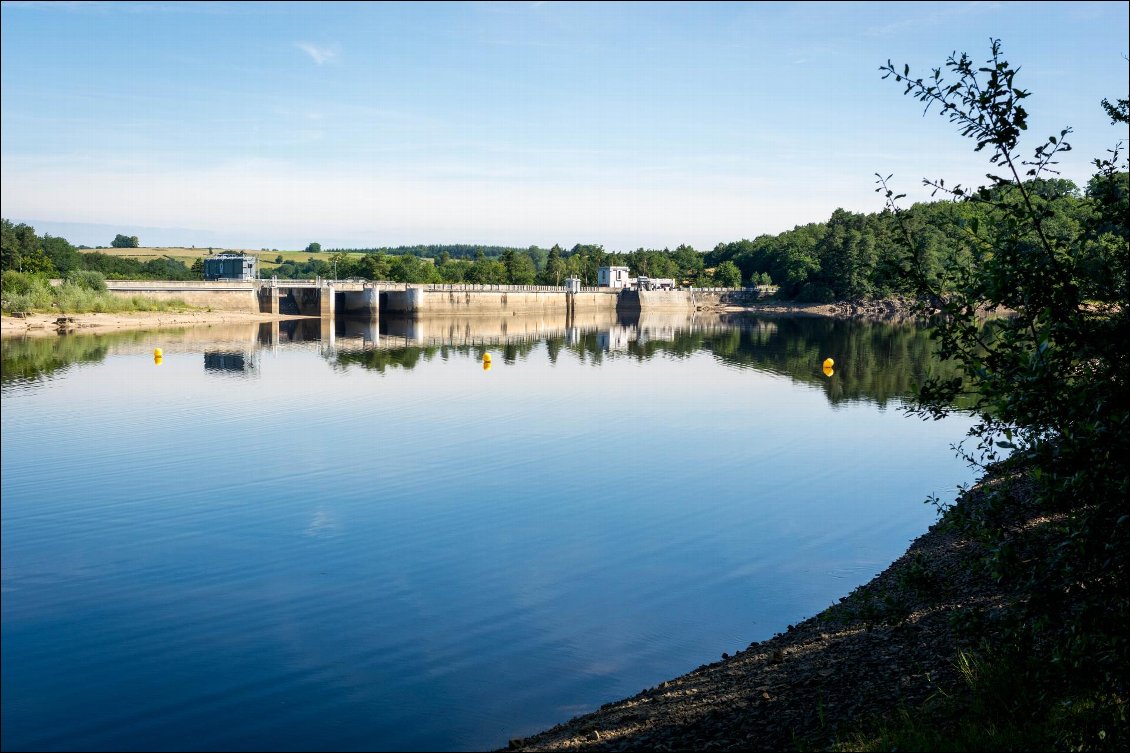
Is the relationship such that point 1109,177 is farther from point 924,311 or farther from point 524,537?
point 524,537

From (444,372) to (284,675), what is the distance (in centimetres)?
5451

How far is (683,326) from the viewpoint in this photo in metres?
150

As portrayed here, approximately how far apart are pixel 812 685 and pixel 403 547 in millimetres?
12967

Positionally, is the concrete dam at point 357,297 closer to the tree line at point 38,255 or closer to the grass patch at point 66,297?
the grass patch at point 66,297

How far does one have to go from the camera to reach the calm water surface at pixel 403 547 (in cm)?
1524

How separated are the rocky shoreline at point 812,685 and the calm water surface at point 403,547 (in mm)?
1373

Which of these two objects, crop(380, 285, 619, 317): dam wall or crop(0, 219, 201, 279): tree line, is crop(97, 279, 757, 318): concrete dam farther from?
crop(0, 219, 201, 279): tree line

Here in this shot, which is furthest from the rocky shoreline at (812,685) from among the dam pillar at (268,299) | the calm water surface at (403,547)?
the dam pillar at (268,299)

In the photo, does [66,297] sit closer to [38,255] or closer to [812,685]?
[38,255]

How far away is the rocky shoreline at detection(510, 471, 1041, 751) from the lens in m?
11.6

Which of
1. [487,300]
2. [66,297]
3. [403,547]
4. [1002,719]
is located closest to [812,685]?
[1002,719]

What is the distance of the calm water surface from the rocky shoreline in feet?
4.51

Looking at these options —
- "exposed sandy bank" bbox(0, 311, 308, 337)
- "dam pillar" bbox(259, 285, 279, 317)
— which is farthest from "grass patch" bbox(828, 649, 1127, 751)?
"dam pillar" bbox(259, 285, 279, 317)

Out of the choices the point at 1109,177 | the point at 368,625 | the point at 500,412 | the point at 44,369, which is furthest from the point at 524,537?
the point at 44,369
